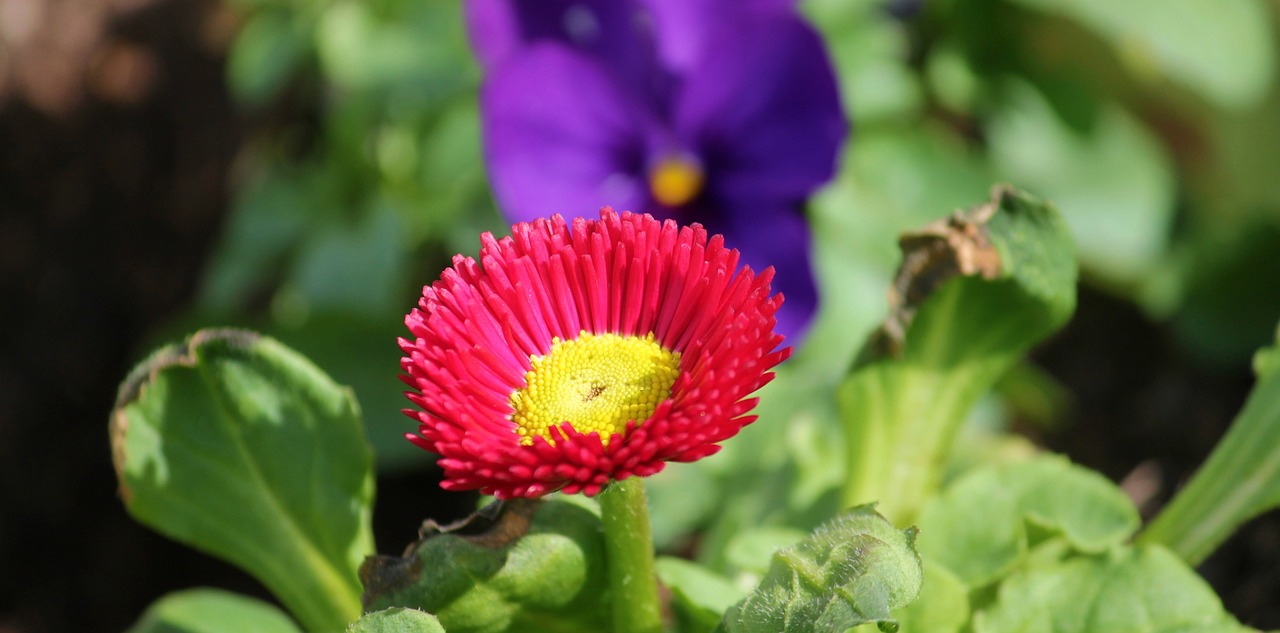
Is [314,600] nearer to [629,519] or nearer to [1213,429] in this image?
[629,519]

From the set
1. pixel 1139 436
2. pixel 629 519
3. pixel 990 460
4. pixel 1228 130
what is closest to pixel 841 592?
pixel 629 519

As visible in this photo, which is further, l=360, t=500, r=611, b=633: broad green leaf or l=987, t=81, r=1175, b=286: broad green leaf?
l=987, t=81, r=1175, b=286: broad green leaf

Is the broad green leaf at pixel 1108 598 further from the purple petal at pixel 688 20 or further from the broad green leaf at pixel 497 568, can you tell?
the purple petal at pixel 688 20

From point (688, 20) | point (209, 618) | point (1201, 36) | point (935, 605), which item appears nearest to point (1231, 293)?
point (1201, 36)

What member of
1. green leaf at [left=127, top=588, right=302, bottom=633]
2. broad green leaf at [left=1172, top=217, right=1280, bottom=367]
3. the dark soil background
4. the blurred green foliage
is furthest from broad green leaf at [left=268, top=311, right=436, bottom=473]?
broad green leaf at [left=1172, top=217, right=1280, bottom=367]

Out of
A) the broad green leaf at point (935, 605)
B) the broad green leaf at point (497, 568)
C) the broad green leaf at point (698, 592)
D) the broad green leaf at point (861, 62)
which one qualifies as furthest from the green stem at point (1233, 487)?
the broad green leaf at point (861, 62)

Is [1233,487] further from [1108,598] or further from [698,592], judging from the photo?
[698,592]

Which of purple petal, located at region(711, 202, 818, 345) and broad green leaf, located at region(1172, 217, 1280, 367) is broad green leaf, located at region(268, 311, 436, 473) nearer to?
purple petal, located at region(711, 202, 818, 345)
